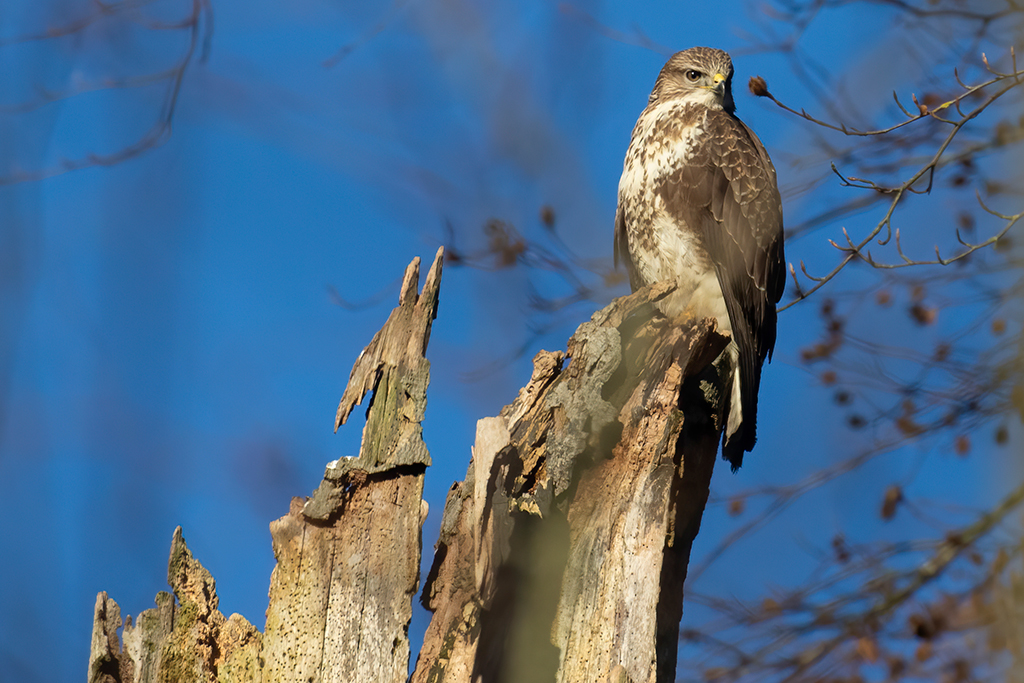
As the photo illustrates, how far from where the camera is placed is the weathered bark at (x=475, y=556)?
7.55ft

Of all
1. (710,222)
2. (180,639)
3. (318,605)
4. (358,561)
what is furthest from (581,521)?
(710,222)

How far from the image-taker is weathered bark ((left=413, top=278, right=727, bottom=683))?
7.68ft

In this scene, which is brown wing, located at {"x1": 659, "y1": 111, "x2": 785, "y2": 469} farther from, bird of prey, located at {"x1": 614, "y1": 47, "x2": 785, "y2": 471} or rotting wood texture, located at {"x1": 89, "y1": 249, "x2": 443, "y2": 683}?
rotting wood texture, located at {"x1": 89, "y1": 249, "x2": 443, "y2": 683}

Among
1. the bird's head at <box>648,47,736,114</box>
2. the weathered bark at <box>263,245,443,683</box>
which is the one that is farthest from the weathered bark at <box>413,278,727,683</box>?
the bird's head at <box>648,47,736,114</box>

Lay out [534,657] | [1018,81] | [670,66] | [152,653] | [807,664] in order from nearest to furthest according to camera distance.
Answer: [152,653]
[534,657]
[1018,81]
[807,664]
[670,66]

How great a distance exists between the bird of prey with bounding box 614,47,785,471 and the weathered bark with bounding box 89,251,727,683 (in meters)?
1.29

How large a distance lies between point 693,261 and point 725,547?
1468mm

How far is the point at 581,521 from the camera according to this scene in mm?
2678

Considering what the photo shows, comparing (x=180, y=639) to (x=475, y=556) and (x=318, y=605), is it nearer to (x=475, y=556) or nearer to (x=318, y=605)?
(x=318, y=605)

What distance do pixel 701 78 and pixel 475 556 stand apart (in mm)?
3362

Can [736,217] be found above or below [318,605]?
above

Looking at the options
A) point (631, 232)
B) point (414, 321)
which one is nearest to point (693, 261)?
point (631, 232)

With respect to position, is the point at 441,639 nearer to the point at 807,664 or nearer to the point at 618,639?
the point at 618,639

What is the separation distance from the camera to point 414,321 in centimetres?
264
